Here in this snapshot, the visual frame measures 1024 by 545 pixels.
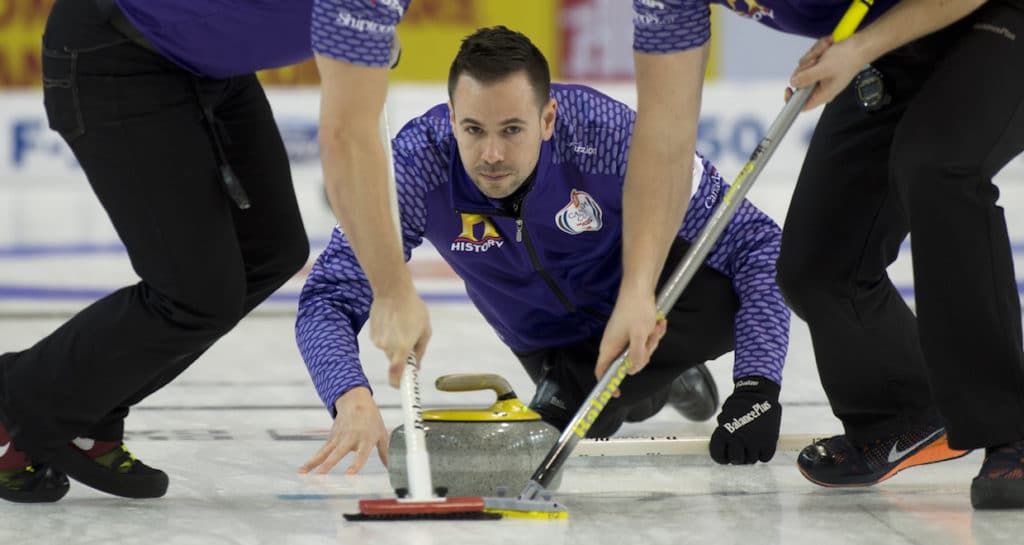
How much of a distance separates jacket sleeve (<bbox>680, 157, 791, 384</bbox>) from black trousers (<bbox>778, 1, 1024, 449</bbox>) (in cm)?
24

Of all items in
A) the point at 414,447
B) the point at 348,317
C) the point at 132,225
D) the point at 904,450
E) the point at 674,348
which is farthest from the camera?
the point at 674,348

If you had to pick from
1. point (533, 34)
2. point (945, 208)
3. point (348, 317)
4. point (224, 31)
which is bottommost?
point (533, 34)

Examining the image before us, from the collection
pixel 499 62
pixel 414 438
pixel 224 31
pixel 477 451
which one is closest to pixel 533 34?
pixel 499 62

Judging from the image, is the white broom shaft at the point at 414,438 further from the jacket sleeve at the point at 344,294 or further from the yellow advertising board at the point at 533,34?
the yellow advertising board at the point at 533,34

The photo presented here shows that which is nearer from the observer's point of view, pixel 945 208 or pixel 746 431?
pixel 945 208

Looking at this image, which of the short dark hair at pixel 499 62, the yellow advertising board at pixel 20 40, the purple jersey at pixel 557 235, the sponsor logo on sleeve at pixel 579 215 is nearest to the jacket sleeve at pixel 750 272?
the purple jersey at pixel 557 235

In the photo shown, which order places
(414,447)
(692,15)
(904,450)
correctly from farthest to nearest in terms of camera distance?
(904,450) → (692,15) → (414,447)

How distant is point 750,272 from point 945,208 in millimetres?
714

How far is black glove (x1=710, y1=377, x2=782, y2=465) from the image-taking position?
2.64 metres

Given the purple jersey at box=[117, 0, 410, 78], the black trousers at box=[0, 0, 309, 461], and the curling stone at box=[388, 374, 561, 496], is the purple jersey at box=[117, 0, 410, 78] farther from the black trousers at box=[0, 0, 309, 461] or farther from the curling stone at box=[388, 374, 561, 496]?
the curling stone at box=[388, 374, 561, 496]

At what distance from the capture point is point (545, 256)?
2.91m

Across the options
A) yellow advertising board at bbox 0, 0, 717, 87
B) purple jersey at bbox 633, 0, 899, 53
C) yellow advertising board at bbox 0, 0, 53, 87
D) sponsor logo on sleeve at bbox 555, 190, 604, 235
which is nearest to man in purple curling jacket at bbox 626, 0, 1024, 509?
purple jersey at bbox 633, 0, 899, 53

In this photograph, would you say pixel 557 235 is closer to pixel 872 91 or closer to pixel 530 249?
pixel 530 249

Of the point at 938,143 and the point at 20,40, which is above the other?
the point at 938,143
